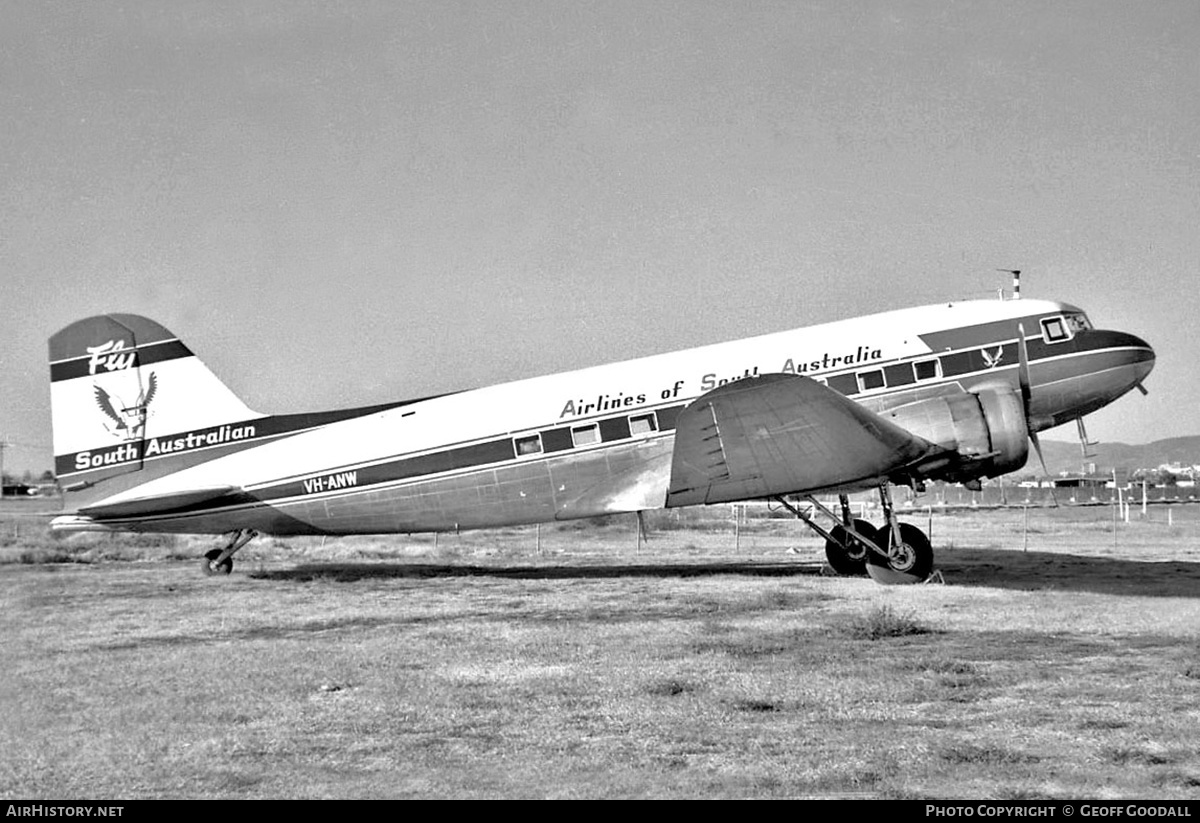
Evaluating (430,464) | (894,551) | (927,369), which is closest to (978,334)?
(927,369)

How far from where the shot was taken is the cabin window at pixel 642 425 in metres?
16.1

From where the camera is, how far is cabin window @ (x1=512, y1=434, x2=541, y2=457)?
16078 mm

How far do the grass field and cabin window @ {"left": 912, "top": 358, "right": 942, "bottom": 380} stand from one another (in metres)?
3.10

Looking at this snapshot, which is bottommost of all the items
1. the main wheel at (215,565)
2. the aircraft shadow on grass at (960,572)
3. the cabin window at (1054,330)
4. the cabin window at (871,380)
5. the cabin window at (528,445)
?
the aircraft shadow on grass at (960,572)

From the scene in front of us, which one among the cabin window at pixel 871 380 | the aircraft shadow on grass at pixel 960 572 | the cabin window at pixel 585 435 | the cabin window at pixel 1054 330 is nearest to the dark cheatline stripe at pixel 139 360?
the aircraft shadow on grass at pixel 960 572

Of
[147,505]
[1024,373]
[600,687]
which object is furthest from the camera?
[147,505]

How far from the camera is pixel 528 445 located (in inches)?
634

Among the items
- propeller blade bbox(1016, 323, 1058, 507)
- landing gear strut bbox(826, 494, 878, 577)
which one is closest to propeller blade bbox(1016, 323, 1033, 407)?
propeller blade bbox(1016, 323, 1058, 507)

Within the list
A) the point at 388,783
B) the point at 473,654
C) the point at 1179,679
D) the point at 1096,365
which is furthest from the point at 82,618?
the point at 1096,365

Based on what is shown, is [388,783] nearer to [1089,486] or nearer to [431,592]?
[431,592]

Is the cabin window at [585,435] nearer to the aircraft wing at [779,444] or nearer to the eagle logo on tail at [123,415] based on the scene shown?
the aircraft wing at [779,444]

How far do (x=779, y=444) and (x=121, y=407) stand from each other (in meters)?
10.7

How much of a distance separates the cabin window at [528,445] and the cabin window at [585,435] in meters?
0.55

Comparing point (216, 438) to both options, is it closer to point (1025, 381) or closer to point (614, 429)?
point (614, 429)
